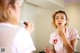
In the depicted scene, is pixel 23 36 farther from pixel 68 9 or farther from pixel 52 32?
pixel 68 9

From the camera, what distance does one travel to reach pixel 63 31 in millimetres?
1658

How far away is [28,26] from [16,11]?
23 cm

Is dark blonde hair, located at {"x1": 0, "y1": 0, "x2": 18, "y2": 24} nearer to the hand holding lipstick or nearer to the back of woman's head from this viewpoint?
the back of woman's head

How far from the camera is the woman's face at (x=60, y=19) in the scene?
1.68m

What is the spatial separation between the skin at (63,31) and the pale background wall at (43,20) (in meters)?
0.08

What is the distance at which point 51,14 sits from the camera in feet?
5.84

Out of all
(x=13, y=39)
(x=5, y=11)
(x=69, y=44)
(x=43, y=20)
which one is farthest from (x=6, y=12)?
(x=69, y=44)

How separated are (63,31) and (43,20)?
11.8 inches

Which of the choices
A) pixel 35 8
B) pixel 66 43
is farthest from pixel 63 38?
pixel 35 8

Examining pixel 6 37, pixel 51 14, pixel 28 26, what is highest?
pixel 51 14

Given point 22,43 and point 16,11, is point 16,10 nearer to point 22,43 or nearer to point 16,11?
A: point 16,11

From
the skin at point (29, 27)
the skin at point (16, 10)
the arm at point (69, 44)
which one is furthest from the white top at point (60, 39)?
the skin at point (16, 10)

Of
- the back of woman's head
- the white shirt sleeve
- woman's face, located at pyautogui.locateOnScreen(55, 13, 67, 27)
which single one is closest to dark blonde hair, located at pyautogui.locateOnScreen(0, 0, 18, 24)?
the back of woman's head

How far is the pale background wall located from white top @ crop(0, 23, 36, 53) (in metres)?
0.20
